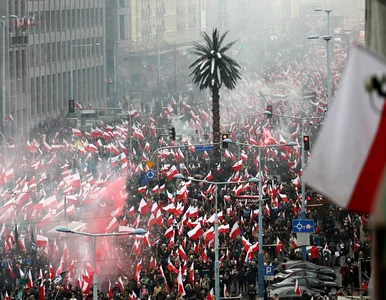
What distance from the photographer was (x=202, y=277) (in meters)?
39.0

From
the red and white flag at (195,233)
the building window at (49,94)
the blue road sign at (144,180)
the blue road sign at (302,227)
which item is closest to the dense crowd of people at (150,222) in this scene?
the red and white flag at (195,233)

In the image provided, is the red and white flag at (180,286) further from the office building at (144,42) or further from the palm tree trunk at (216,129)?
the office building at (144,42)

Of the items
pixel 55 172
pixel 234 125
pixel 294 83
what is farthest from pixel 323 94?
pixel 55 172

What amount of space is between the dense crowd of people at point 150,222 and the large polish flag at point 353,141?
81.2 ft

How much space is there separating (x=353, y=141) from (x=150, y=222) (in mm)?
36746

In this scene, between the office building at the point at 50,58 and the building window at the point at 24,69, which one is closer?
the office building at the point at 50,58

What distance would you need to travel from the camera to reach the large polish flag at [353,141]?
744 centimetres

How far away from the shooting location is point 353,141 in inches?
309

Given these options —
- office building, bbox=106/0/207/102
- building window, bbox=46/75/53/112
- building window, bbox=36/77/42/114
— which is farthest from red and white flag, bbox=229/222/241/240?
office building, bbox=106/0/207/102

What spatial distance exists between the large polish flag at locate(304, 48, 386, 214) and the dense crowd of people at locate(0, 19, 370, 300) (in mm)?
24736

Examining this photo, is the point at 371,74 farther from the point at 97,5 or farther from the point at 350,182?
the point at 97,5

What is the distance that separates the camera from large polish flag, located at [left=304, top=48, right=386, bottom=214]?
24.4ft

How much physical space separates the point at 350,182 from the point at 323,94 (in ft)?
320

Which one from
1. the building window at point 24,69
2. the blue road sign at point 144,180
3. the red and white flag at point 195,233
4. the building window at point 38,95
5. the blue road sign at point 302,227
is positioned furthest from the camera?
the building window at point 38,95
